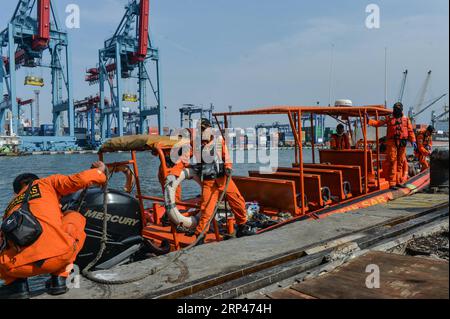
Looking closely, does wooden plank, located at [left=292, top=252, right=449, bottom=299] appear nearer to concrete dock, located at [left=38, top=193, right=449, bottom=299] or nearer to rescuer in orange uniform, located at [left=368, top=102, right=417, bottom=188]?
concrete dock, located at [left=38, top=193, right=449, bottom=299]

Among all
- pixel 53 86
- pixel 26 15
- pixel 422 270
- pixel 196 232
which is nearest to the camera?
pixel 422 270

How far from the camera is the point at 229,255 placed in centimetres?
412

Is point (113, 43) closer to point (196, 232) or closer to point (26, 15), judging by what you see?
point (26, 15)

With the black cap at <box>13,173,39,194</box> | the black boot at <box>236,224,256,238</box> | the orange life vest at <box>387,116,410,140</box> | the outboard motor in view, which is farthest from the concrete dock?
the orange life vest at <box>387,116,410,140</box>

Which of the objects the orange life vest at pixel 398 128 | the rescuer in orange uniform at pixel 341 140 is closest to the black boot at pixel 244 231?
the orange life vest at pixel 398 128

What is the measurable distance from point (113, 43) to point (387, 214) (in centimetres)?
6472

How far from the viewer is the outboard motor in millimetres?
4496

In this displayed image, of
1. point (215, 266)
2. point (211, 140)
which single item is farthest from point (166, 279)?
point (211, 140)

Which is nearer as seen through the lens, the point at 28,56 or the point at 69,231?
the point at 69,231

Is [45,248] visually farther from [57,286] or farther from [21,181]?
[21,181]

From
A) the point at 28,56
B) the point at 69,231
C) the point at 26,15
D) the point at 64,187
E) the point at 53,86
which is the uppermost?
the point at 26,15

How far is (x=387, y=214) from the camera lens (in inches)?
226

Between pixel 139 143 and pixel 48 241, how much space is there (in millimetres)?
2147

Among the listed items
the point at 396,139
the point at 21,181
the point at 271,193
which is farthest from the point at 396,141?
the point at 21,181
